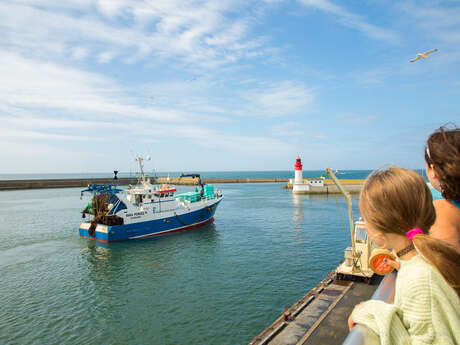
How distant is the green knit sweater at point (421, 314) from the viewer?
1.34m

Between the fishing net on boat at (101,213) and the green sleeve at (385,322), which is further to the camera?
the fishing net on boat at (101,213)

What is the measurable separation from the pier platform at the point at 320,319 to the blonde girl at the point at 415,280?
588cm

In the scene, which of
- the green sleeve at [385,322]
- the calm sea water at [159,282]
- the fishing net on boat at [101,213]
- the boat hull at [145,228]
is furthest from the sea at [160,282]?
the green sleeve at [385,322]

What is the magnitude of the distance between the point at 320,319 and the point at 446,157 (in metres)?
8.49

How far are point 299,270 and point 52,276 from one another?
1588 centimetres

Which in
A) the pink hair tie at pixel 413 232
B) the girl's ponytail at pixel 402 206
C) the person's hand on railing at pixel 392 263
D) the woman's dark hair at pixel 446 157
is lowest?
the person's hand on railing at pixel 392 263

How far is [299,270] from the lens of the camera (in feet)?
55.6

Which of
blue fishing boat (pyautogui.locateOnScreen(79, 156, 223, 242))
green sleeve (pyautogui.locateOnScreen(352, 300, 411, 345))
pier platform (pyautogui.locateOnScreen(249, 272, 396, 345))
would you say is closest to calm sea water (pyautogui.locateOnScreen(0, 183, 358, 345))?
blue fishing boat (pyautogui.locateOnScreen(79, 156, 223, 242))

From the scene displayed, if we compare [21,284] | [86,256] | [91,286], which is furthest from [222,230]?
[21,284]

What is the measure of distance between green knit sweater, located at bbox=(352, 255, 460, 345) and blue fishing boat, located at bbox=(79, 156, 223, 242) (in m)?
26.6

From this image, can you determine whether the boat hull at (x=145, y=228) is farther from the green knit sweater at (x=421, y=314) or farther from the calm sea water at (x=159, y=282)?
the green knit sweater at (x=421, y=314)

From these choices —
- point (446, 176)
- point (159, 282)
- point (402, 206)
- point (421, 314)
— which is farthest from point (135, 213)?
point (421, 314)

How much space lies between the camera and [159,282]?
16094 millimetres

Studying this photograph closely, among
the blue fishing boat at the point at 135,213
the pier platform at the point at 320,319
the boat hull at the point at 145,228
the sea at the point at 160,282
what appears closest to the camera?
the pier platform at the point at 320,319
